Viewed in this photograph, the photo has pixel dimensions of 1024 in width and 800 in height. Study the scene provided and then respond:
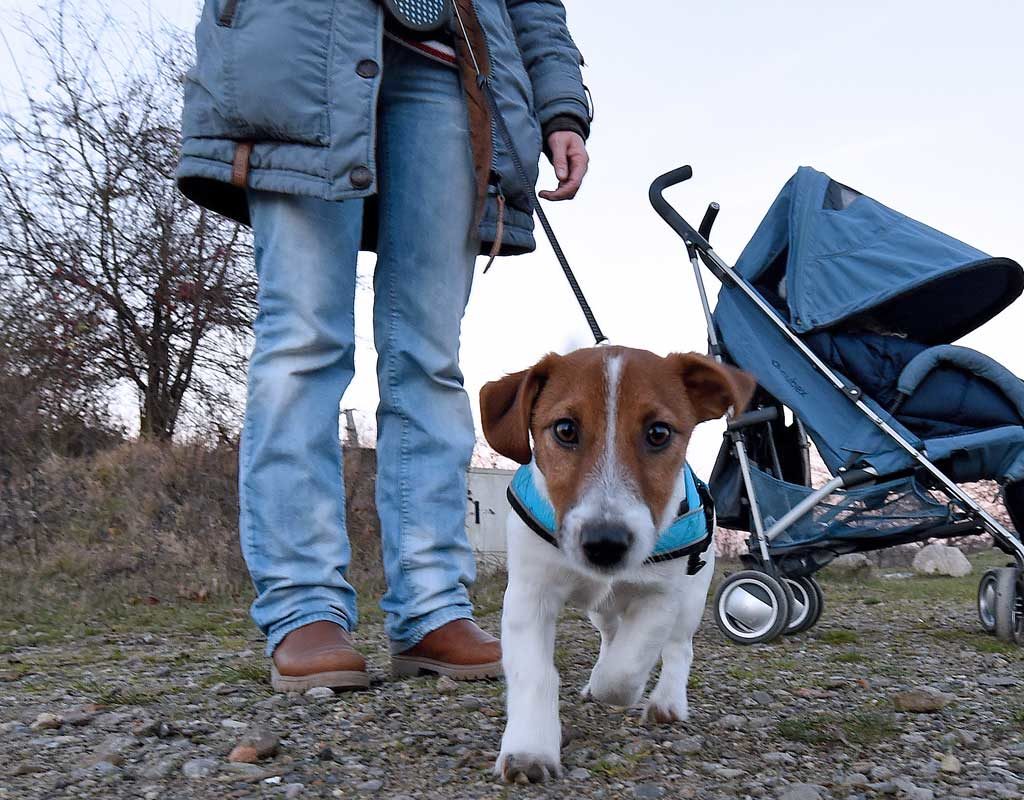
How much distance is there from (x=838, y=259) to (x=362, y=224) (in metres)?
2.60

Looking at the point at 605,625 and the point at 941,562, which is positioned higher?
the point at 941,562

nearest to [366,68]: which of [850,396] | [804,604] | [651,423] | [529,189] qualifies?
[529,189]

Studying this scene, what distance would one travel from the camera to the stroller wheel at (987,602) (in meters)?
4.86

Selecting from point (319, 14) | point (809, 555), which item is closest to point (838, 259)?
point (809, 555)

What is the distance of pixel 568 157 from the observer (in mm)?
3588

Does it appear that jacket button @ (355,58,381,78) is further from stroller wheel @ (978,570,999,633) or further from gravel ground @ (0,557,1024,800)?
stroller wheel @ (978,570,999,633)

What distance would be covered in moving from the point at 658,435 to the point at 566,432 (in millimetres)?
229

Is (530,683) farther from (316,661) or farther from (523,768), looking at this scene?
(316,661)

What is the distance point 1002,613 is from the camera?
463 cm

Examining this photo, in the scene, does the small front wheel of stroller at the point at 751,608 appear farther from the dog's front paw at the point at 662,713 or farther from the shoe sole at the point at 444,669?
the dog's front paw at the point at 662,713

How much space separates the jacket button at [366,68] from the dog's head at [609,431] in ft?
3.38

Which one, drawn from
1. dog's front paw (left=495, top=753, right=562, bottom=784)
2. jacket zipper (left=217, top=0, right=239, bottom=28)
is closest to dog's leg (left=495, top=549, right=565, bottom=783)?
dog's front paw (left=495, top=753, right=562, bottom=784)

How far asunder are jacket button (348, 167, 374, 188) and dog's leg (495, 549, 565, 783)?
118 centimetres

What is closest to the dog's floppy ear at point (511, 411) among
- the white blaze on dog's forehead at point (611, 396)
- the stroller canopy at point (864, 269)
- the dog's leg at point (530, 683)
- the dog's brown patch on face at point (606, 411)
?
the dog's brown patch on face at point (606, 411)
